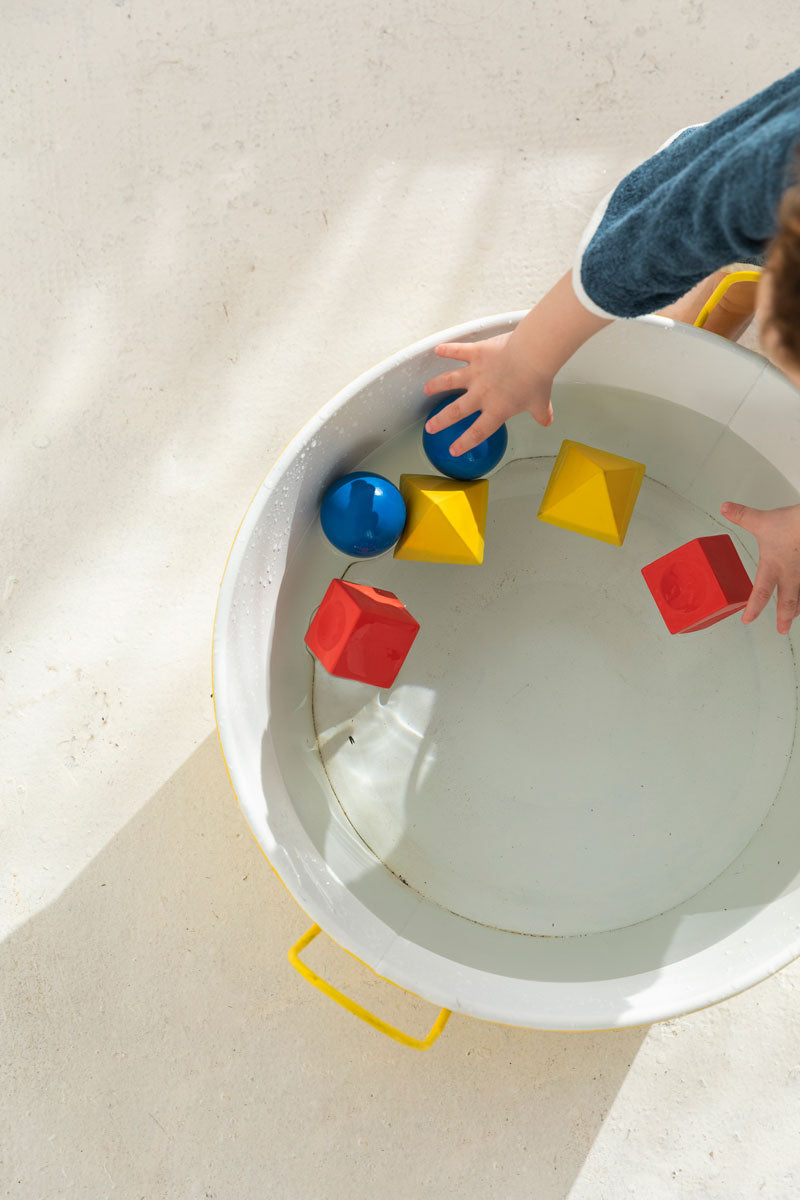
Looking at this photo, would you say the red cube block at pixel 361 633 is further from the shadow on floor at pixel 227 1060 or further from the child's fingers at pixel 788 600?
the child's fingers at pixel 788 600

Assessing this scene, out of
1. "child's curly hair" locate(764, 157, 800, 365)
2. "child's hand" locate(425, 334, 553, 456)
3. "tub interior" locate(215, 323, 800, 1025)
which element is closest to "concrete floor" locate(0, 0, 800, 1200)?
"tub interior" locate(215, 323, 800, 1025)

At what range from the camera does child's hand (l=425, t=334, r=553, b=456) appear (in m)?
0.73

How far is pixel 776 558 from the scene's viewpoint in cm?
81

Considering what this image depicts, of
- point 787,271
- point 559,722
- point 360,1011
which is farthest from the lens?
point 559,722

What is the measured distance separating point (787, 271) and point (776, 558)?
15.1 inches

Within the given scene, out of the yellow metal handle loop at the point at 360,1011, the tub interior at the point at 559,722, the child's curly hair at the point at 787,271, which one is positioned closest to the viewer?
the child's curly hair at the point at 787,271

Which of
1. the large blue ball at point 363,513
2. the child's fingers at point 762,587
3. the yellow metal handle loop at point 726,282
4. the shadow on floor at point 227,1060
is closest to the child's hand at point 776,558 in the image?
the child's fingers at point 762,587

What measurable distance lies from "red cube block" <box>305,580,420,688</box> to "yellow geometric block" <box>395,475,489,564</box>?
2.3 inches

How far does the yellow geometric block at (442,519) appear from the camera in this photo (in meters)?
0.82

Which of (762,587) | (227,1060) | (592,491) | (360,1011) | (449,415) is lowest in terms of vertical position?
(227,1060)

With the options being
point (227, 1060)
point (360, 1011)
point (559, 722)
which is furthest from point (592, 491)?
point (227, 1060)

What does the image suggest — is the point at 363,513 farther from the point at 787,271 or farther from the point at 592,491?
the point at 787,271

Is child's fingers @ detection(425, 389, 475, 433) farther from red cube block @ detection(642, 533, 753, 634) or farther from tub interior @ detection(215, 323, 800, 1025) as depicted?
red cube block @ detection(642, 533, 753, 634)

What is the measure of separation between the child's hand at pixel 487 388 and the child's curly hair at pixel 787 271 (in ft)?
0.88
